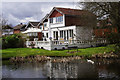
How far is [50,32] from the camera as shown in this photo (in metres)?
36.7

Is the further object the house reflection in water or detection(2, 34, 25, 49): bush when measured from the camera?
detection(2, 34, 25, 49): bush

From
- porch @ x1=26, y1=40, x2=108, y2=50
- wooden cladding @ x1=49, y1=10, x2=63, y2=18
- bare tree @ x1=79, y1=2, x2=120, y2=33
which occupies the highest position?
wooden cladding @ x1=49, y1=10, x2=63, y2=18

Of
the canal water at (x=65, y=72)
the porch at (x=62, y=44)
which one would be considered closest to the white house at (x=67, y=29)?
the porch at (x=62, y=44)

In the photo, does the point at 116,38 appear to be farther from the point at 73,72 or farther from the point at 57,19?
the point at 57,19

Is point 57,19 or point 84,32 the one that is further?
point 57,19

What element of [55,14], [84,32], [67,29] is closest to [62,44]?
[84,32]

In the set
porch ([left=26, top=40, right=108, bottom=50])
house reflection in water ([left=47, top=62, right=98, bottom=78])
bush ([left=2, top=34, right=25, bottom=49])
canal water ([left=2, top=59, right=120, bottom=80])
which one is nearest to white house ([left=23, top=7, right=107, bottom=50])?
porch ([left=26, top=40, right=108, bottom=50])

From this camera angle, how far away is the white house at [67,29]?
79.0 ft

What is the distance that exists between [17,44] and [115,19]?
17.2 m

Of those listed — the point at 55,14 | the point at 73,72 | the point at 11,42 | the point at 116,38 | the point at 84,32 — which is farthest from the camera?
the point at 55,14

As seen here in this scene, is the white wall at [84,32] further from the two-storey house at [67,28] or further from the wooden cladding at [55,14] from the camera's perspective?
the wooden cladding at [55,14]

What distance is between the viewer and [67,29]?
3080 centimetres

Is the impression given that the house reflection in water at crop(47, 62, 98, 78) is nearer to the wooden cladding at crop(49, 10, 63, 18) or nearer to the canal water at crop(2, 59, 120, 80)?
the canal water at crop(2, 59, 120, 80)

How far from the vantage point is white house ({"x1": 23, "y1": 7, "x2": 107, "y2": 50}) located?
79.0 feet
